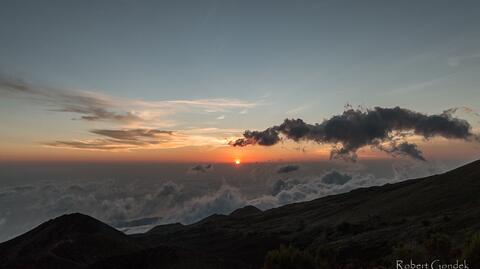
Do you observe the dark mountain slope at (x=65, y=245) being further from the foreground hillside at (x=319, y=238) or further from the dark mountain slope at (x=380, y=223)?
the dark mountain slope at (x=380, y=223)

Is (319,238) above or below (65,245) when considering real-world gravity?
below

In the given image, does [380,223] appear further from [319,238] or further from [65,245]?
[65,245]

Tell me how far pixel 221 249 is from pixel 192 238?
41824 millimetres

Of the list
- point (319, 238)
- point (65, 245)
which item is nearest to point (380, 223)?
point (319, 238)

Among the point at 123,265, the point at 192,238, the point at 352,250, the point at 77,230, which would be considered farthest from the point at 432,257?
the point at 192,238

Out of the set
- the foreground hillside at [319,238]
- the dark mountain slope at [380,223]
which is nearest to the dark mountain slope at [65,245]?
the foreground hillside at [319,238]

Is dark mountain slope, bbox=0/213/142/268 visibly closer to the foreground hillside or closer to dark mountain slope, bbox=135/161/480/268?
the foreground hillside

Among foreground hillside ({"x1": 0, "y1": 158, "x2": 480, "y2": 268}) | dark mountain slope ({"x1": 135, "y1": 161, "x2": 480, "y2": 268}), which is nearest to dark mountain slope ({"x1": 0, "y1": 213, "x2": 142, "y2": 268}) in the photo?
foreground hillside ({"x1": 0, "y1": 158, "x2": 480, "y2": 268})

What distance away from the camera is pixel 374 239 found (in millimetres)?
76062

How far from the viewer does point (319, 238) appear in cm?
10050

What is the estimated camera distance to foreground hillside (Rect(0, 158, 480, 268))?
61.8 meters

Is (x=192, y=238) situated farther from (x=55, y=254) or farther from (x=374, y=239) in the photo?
(x=374, y=239)

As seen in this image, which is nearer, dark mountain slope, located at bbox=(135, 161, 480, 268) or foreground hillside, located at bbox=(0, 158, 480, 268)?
foreground hillside, located at bbox=(0, 158, 480, 268)

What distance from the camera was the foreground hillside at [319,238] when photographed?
6184 cm
